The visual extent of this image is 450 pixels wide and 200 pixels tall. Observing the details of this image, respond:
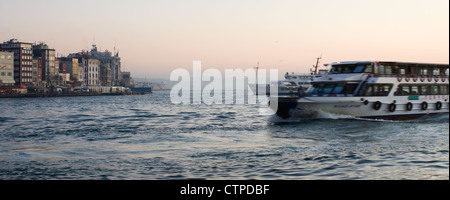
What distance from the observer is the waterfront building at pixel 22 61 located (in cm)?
15675

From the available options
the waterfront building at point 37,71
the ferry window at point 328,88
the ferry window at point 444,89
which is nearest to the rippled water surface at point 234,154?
the ferry window at point 328,88

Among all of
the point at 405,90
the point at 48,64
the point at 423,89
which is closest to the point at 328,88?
the point at 405,90

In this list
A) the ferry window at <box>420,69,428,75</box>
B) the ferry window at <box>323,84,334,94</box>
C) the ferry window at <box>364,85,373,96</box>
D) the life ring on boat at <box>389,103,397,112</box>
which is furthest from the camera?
the ferry window at <box>420,69,428,75</box>

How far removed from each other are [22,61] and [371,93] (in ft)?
470

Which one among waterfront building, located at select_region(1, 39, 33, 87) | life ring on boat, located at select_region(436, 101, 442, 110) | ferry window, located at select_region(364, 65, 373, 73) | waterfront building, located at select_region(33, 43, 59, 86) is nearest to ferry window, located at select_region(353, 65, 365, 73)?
ferry window, located at select_region(364, 65, 373, 73)

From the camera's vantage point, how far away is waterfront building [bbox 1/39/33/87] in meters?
157

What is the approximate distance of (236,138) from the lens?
2564 cm

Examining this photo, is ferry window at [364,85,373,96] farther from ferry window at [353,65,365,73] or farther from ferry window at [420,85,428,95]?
ferry window at [420,85,428,95]

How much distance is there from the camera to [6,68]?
150m

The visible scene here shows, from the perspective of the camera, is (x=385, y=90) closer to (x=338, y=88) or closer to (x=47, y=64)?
(x=338, y=88)

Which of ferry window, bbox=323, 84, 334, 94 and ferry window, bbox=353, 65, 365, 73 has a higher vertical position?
ferry window, bbox=353, 65, 365, 73

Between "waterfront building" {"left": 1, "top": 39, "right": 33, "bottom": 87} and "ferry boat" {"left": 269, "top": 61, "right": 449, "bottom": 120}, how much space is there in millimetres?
138297

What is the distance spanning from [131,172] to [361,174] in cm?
707

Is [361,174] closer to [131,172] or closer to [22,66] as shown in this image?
[131,172]
